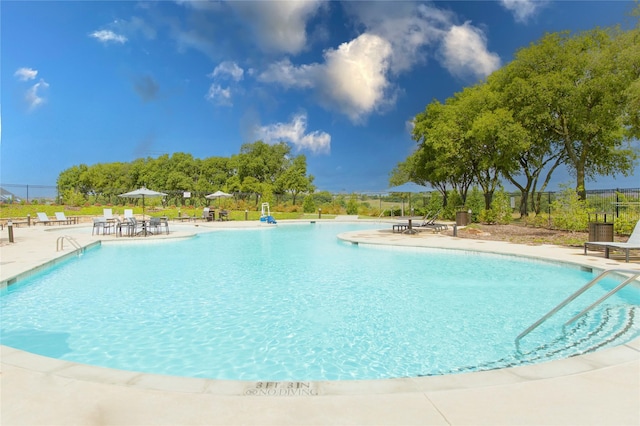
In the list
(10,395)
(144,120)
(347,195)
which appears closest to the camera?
(10,395)

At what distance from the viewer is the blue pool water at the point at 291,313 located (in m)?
4.29

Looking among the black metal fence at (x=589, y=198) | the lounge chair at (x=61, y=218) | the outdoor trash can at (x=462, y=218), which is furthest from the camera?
the lounge chair at (x=61, y=218)

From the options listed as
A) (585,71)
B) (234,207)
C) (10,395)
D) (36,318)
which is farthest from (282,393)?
(234,207)

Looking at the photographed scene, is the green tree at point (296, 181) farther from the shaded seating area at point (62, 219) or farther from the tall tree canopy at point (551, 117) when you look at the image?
the shaded seating area at point (62, 219)

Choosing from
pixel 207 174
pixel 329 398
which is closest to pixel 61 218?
pixel 329 398

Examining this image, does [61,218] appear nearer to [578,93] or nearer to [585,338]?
[585,338]

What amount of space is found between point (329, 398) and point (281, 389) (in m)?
0.41

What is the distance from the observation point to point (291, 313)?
599 centimetres

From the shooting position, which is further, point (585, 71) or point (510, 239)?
point (585, 71)

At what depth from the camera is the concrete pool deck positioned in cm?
235

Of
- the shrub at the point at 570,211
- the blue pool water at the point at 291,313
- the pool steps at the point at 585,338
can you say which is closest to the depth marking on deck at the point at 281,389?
the blue pool water at the point at 291,313

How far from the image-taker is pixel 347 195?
36.7 metres

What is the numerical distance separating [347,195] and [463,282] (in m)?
28.8

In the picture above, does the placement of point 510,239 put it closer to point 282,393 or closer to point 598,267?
point 598,267
